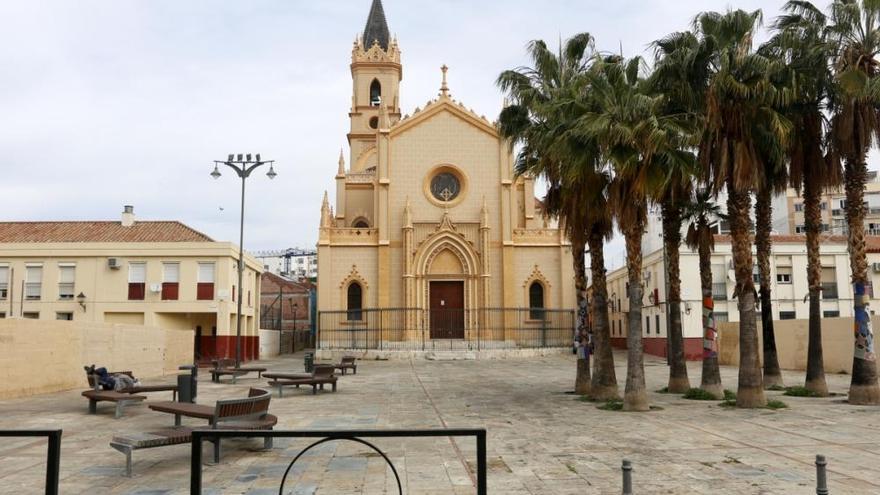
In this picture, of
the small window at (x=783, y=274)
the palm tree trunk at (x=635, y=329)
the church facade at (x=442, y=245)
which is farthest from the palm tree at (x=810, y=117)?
the church facade at (x=442, y=245)

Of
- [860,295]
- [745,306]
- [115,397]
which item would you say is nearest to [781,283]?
[860,295]

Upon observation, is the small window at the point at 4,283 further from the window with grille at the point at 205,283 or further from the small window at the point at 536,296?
the small window at the point at 536,296

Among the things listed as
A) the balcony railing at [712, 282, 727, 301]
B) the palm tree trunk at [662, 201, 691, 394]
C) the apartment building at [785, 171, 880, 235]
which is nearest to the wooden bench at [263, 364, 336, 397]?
the palm tree trunk at [662, 201, 691, 394]

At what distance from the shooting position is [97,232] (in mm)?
38531

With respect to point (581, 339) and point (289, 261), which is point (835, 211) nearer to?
point (581, 339)

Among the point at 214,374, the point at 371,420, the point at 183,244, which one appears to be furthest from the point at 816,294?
the point at 183,244

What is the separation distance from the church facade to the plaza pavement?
25.0 m

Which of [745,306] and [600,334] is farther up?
[745,306]

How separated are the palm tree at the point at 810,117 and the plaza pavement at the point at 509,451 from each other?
90.0 inches

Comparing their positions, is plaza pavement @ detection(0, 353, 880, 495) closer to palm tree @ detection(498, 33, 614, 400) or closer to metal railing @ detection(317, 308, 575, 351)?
palm tree @ detection(498, 33, 614, 400)

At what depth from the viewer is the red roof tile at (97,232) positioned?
37.8m

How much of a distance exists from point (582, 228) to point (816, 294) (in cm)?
597

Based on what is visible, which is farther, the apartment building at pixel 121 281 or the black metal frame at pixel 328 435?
the apartment building at pixel 121 281

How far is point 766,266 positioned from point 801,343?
1103 centimetres
